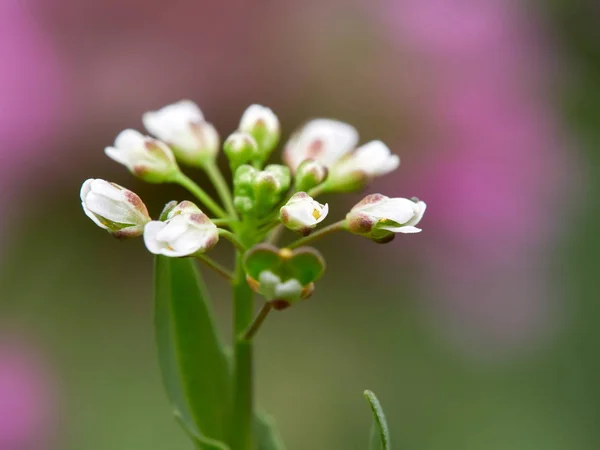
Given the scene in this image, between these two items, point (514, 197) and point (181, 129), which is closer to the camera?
point (181, 129)

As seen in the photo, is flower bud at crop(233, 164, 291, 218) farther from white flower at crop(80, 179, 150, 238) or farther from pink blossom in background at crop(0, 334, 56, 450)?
pink blossom in background at crop(0, 334, 56, 450)

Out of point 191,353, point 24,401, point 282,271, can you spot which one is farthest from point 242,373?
point 24,401

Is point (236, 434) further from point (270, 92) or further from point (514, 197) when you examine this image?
point (270, 92)

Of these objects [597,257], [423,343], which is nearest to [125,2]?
[423,343]

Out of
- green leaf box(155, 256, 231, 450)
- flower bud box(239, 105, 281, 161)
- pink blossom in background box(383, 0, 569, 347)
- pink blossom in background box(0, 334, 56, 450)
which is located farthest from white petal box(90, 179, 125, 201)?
pink blossom in background box(383, 0, 569, 347)

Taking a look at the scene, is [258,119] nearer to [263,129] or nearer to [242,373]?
[263,129]

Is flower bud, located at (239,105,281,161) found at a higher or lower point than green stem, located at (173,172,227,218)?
higher
